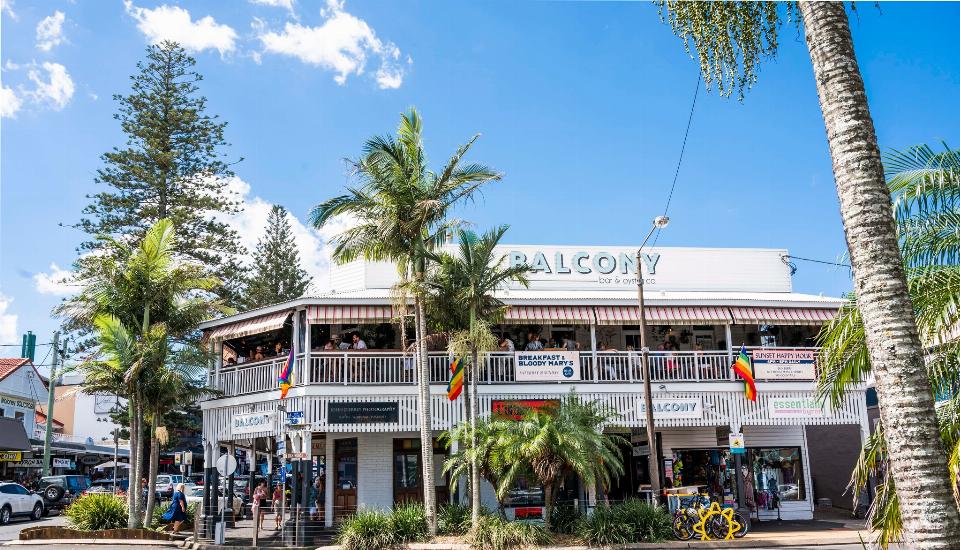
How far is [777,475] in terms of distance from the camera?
25.1m

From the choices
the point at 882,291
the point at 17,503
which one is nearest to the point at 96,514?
the point at 17,503

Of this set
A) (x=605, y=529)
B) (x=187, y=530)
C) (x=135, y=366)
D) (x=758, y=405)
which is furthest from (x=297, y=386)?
(x=758, y=405)

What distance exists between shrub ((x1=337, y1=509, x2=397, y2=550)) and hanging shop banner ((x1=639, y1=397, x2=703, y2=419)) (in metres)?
7.67

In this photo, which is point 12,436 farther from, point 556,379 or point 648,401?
point 648,401

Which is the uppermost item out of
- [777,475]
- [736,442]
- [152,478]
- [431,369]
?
[431,369]

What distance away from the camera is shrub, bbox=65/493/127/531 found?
67.5 feet

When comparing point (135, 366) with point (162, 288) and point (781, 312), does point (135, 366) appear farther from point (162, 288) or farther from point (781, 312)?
point (781, 312)

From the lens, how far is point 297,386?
→ 68.8ft

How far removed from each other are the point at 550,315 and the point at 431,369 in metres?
3.48

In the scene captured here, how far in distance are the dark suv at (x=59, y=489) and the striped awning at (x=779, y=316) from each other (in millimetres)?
25461

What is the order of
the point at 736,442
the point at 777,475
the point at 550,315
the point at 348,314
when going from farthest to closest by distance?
the point at 777,475
the point at 550,315
the point at 348,314
the point at 736,442

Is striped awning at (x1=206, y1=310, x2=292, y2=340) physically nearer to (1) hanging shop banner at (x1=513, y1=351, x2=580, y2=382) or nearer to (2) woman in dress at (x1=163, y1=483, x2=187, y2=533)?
(2) woman in dress at (x1=163, y1=483, x2=187, y2=533)

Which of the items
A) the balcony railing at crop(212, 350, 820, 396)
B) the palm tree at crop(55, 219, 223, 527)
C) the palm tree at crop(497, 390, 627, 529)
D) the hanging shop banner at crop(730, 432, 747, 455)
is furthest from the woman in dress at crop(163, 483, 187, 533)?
the hanging shop banner at crop(730, 432, 747, 455)

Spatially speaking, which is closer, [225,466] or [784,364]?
[225,466]
